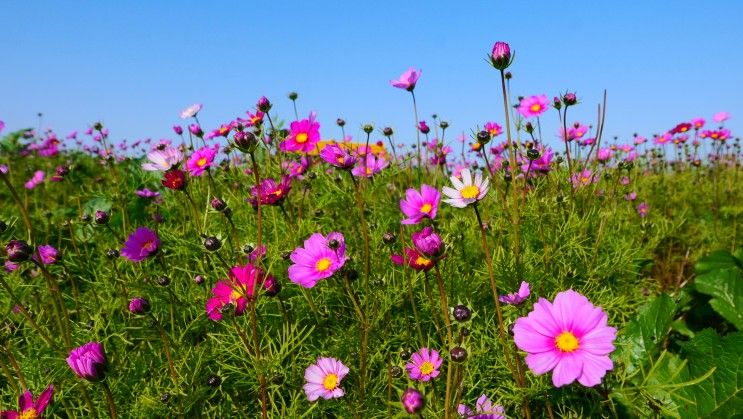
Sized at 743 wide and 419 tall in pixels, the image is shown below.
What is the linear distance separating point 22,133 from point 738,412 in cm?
554

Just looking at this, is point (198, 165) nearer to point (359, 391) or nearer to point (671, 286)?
point (359, 391)

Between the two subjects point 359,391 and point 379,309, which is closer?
point 359,391

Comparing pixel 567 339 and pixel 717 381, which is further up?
pixel 567 339

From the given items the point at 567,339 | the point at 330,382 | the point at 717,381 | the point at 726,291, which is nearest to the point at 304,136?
the point at 330,382

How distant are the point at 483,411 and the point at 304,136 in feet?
2.86

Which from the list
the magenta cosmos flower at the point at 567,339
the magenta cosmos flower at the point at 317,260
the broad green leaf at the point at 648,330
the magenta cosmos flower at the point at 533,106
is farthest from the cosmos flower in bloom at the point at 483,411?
the magenta cosmos flower at the point at 533,106

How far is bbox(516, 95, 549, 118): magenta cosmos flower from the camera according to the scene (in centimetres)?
167

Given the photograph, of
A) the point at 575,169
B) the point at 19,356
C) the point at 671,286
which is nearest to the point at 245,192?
the point at 19,356

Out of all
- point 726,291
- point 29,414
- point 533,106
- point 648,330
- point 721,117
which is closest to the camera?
point 29,414

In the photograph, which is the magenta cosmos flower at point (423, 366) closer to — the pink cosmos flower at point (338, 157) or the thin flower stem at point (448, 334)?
the thin flower stem at point (448, 334)

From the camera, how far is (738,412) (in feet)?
3.19

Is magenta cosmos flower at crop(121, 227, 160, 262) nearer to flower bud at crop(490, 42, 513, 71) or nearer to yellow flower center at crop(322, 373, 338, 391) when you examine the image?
yellow flower center at crop(322, 373, 338, 391)

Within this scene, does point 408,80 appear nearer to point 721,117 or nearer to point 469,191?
point 469,191

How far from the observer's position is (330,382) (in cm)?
96
